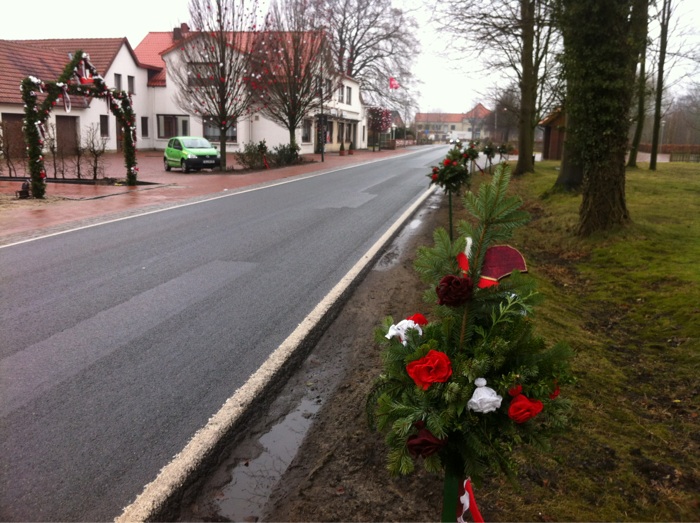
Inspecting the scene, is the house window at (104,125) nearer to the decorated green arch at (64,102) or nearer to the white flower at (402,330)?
the decorated green arch at (64,102)

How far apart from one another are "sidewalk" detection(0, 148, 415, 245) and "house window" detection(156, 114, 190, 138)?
18939mm

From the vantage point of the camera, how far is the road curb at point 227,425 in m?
2.88

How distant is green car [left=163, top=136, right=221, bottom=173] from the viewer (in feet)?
84.9

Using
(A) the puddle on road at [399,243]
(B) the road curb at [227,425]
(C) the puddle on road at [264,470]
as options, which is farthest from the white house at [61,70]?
(C) the puddle on road at [264,470]

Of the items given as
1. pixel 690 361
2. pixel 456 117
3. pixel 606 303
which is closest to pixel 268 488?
pixel 690 361

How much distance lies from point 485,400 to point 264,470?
1653 mm

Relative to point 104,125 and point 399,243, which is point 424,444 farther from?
point 104,125

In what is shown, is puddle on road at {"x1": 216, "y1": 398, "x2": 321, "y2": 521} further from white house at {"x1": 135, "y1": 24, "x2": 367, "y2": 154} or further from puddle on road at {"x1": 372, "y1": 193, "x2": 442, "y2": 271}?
white house at {"x1": 135, "y1": 24, "x2": 367, "y2": 154}

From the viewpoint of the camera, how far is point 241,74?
25.8m

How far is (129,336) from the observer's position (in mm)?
5262

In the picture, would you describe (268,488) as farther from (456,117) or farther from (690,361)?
(456,117)

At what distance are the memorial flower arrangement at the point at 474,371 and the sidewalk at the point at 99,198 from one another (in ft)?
30.8

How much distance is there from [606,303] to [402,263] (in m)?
2.92

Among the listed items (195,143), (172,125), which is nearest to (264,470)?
(195,143)
